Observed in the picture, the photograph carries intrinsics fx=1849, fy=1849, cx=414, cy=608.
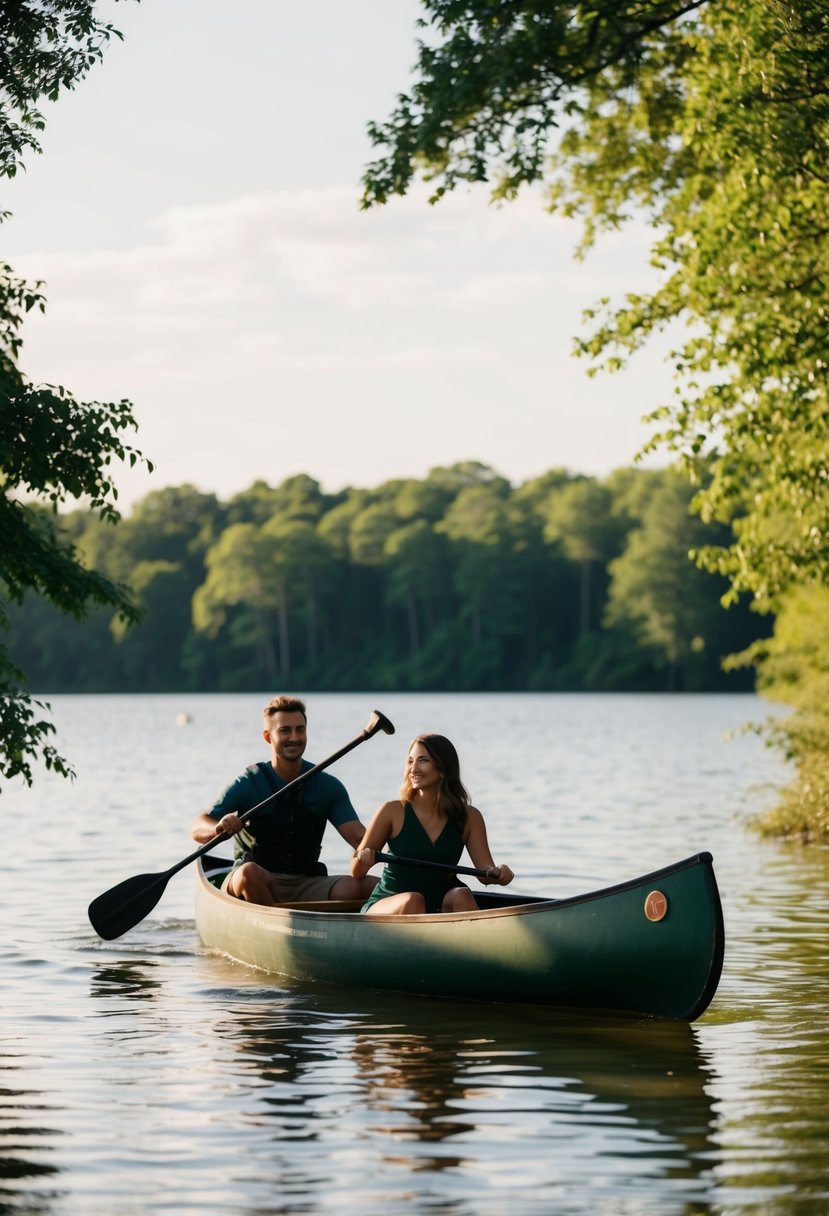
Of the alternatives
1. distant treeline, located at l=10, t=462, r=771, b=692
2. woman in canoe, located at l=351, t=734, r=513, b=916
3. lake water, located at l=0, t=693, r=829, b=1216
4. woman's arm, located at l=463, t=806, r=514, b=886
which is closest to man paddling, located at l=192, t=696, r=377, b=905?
lake water, located at l=0, t=693, r=829, b=1216

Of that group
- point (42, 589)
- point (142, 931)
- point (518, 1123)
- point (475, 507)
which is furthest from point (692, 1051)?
point (475, 507)

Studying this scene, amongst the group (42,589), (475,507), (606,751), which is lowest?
(606,751)

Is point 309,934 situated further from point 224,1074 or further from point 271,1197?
point 271,1197

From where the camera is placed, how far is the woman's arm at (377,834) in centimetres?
980

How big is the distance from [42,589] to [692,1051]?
450 cm

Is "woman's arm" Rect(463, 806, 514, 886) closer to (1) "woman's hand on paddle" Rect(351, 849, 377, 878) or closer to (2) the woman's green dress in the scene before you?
(2) the woman's green dress

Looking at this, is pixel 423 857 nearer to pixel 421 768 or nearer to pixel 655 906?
pixel 421 768

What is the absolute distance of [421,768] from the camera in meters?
9.55

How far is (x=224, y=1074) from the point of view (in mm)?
8180

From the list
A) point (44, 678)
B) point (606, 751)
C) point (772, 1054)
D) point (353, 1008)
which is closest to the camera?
point (772, 1054)

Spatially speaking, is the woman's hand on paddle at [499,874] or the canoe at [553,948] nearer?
the canoe at [553,948]

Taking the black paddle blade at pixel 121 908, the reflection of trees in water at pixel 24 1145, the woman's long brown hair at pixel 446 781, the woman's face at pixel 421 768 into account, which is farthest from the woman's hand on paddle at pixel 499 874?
the black paddle blade at pixel 121 908

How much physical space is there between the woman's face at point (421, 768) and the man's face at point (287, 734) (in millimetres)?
1694

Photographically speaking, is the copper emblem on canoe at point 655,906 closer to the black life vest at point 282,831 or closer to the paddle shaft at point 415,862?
the paddle shaft at point 415,862
